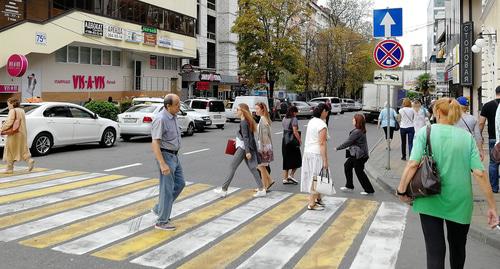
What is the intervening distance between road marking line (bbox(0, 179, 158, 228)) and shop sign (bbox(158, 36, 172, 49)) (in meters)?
Answer: 29.3

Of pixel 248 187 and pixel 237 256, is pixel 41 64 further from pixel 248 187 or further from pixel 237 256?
pixel 237 256

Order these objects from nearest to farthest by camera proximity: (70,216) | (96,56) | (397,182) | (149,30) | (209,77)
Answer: (70,216) < (397,182) < (96,56) < (149,30) < (209,77)

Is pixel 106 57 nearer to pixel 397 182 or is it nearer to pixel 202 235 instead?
pixel 397 182

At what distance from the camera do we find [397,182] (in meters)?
10.4

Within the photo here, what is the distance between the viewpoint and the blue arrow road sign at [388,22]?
37.7ft

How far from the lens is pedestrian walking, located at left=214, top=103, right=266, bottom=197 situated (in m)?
9.09

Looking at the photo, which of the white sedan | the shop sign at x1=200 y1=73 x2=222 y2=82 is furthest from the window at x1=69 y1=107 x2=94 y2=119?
the shop sign at x1=200 y1=73 x2=222 y2=82

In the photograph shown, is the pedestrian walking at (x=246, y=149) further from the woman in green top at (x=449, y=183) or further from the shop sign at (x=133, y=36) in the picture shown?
the shop sign at (x=133, y=36)

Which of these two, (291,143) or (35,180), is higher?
(291,143)

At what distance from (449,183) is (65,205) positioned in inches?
238

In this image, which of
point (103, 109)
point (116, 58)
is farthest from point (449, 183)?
point (116, 58)

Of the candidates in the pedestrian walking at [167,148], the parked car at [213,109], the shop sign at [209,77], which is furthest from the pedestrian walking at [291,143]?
the shop sign at [209,77]

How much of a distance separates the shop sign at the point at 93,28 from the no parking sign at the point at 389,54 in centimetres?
2328

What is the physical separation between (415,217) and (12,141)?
9.01 meters
